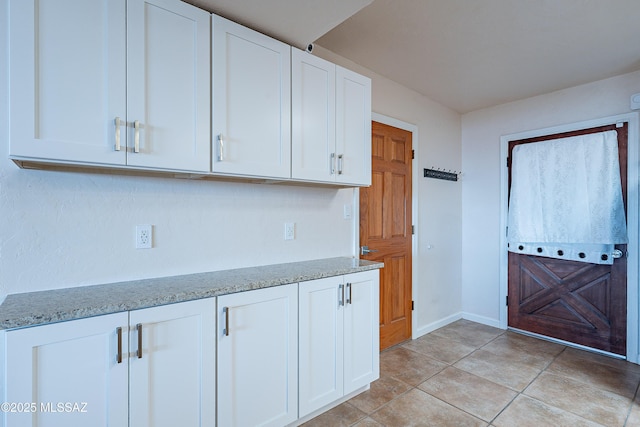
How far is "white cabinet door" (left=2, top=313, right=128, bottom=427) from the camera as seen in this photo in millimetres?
1077

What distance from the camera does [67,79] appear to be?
4.13ft

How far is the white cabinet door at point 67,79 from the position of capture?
118 centimetres

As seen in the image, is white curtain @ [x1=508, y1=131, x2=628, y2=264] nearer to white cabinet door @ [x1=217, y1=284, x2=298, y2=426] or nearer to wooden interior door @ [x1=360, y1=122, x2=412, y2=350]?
wooden interior door @ [x1=360, y1=122, x2=412, y2=350]

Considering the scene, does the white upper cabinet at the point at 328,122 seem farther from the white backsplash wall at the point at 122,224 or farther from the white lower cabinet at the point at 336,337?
the white lower cabinet at the point at 336,337

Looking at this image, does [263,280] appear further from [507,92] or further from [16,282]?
[507,92]

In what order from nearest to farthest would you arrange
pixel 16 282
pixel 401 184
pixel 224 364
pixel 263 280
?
pixel 16 282 < pixel 224 364 < pixel 263 280 < pixel 401 184

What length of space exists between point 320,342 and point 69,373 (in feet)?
4.09

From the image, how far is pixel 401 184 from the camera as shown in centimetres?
321

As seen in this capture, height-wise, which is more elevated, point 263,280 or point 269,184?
point 269,184

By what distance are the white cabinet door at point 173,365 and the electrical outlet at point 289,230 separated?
0.83 metres

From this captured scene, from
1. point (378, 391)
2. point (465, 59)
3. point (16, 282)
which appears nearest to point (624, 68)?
point (465, 59)

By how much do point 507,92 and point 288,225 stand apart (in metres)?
2.87

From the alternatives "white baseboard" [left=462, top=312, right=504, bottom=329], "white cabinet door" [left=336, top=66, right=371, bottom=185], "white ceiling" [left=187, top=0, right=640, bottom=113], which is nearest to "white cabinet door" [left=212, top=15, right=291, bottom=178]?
"white ceiling" [left=187, top=0, right=640, bottom=113]

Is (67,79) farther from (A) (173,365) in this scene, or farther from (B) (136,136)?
(A) (173,365)
